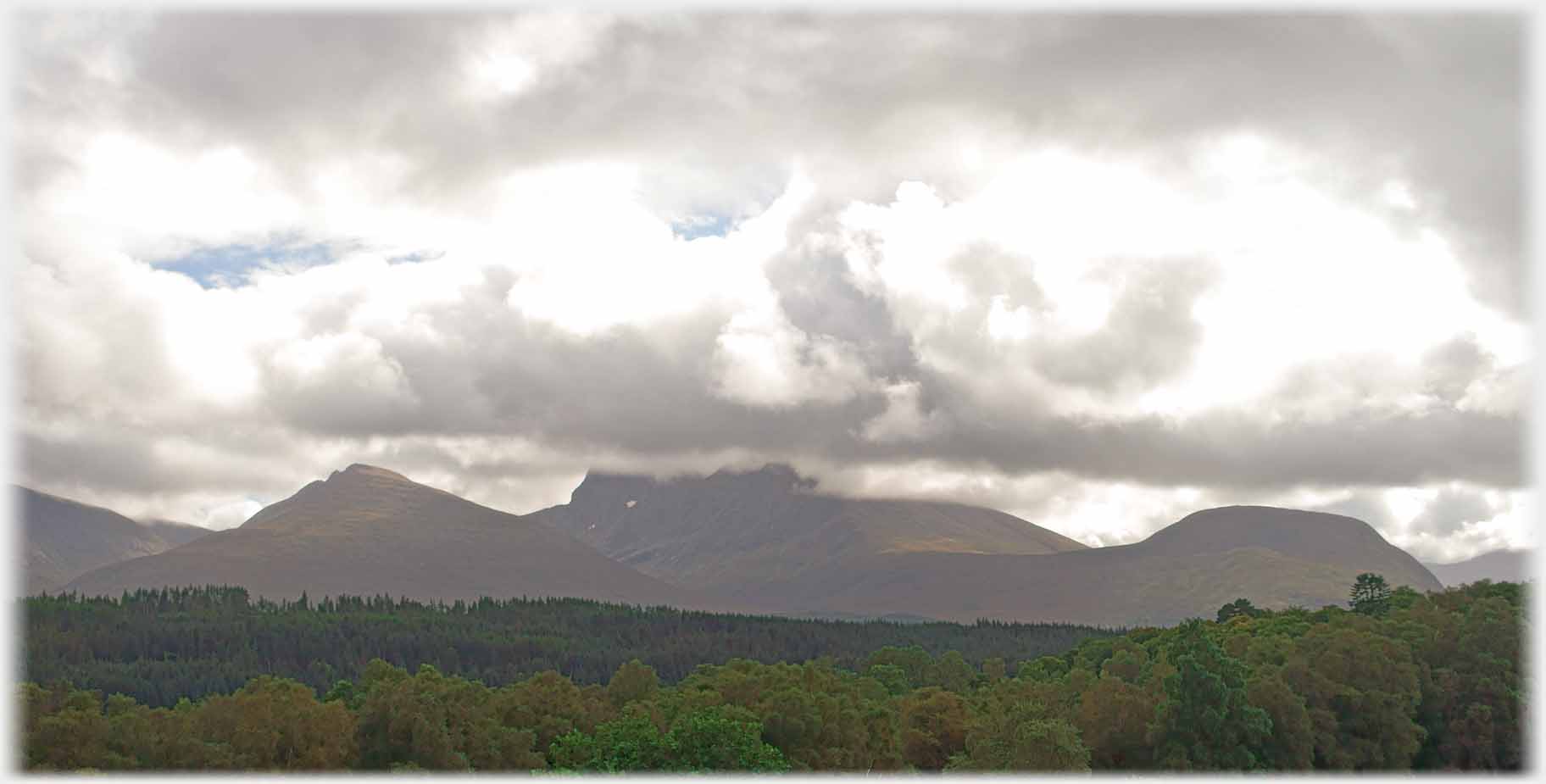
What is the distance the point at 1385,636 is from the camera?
119 meters

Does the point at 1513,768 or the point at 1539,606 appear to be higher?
the point at 1539,606

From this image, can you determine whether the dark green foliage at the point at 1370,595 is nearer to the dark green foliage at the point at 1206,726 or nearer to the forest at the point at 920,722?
the forest at the point at 920,722

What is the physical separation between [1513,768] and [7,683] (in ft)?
327

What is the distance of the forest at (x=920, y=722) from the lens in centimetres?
8962

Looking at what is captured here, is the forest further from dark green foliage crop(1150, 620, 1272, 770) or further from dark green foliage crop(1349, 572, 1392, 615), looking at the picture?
dark green foliage crop(1349, 572, 1392, 615)

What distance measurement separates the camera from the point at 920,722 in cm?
12325

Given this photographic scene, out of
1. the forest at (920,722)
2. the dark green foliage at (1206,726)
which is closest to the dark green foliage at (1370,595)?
the forest at (920,722)

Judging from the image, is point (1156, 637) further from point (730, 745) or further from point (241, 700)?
point (241, 700)

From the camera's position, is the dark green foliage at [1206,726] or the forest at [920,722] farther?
the dark green foliage at [1206,726]

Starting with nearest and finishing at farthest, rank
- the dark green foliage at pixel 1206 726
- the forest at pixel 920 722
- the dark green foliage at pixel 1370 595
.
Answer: the forest at pixel 920 722 → the dark green foliage at pixel 1206 726 → the dark green foliage at pixel 1370 595

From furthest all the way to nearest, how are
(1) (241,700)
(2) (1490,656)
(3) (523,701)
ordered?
(3) (523,701) < (2) (1490,656) < (1) (241,700)

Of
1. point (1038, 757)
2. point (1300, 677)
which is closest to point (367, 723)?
point (1038, 757)

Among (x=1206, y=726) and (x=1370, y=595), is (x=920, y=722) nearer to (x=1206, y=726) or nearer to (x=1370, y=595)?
(x=1206, y=726)

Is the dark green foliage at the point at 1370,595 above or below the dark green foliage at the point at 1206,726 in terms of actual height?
above
